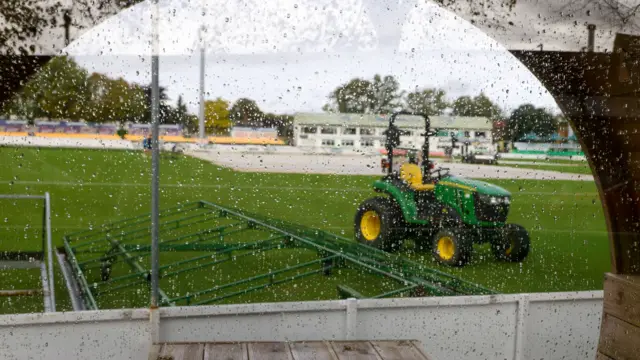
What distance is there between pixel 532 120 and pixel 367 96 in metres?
0.68

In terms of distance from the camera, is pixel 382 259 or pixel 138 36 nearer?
pixel 138 36

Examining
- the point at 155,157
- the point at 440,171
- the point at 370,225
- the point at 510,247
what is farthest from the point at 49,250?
the point at 510,247

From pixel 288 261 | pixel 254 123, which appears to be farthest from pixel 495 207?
pixel 254 123

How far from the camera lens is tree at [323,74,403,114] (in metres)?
2.63

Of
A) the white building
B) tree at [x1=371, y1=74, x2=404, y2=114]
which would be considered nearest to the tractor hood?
the white building

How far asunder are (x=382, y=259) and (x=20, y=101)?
1.38m

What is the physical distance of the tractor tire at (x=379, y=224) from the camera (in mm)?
2783

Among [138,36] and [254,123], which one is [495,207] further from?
[138,36]

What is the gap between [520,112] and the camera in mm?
2857

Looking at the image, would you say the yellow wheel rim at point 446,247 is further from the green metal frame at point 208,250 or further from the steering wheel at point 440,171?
the steering wheel at point 440,171

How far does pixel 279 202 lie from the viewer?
8.87 ft

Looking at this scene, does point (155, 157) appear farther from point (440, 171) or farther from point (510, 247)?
point (510, 247)

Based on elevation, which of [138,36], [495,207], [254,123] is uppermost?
[138,36]

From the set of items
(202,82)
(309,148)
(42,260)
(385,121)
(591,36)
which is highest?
(591,36)
